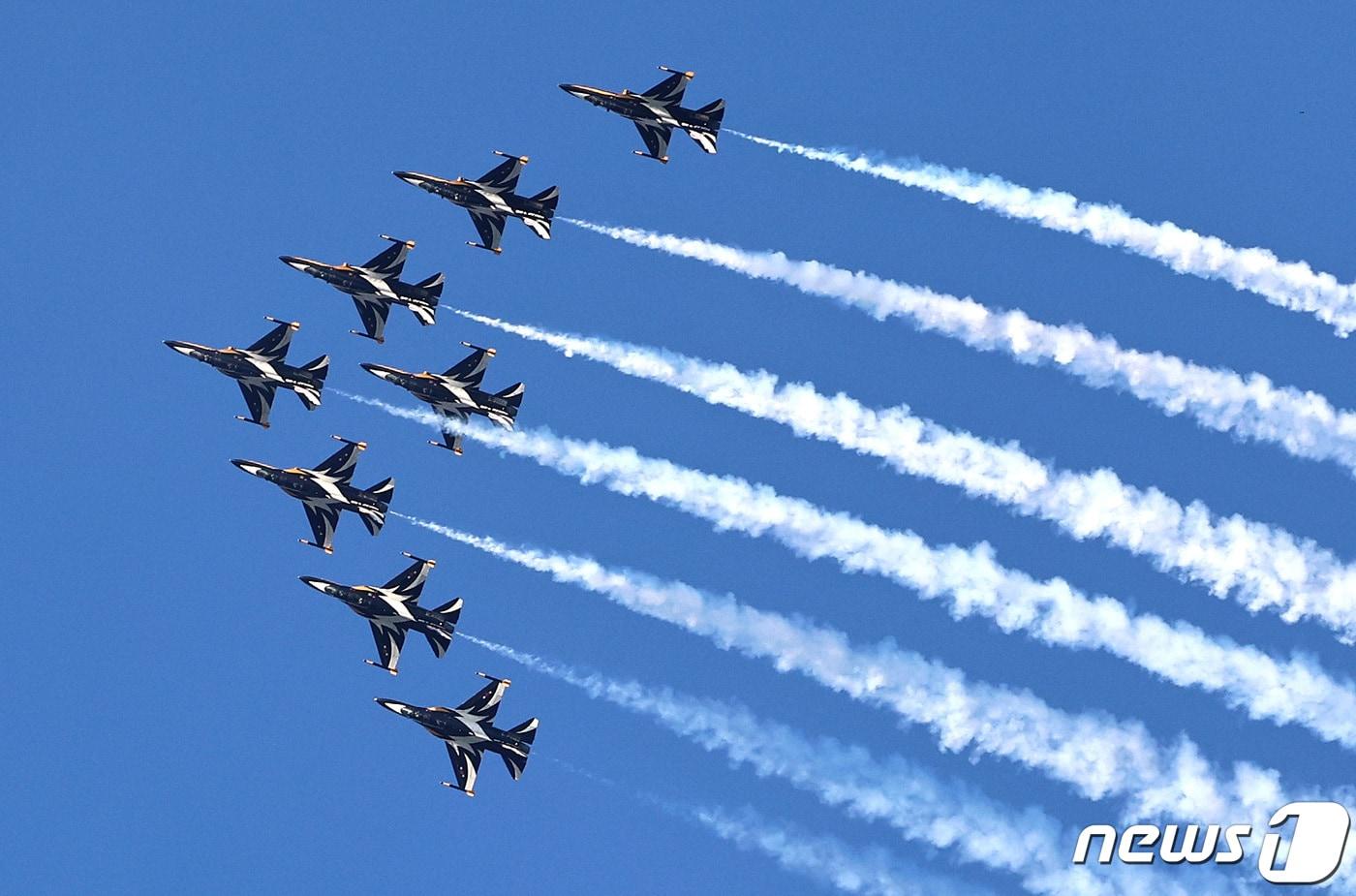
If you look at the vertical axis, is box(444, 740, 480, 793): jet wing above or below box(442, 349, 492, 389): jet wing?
below

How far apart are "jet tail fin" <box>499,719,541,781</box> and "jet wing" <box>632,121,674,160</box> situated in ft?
89.8

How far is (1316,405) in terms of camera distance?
10688 centimetres

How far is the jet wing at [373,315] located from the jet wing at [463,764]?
20.0 m

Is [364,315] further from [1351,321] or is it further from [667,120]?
[1351,321]

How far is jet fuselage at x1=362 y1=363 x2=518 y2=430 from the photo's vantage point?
114 metres

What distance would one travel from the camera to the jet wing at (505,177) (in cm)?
11575

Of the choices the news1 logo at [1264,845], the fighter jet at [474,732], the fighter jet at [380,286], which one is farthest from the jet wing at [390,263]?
the news1 logo at [1264,845]

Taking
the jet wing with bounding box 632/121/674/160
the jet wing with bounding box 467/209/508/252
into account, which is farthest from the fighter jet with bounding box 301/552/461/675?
the jet wing with bounding box 632/121/674/160

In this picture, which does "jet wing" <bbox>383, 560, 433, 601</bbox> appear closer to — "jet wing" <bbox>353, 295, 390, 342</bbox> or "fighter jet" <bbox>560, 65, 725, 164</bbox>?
"jet wing" <bbox>353, 295, 390, 342</bbox>

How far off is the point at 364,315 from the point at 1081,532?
36308mm

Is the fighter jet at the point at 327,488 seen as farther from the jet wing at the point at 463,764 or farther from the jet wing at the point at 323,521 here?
the jet wing at the point at 463,764

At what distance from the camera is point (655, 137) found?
11412cm

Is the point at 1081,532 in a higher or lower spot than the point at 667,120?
lower

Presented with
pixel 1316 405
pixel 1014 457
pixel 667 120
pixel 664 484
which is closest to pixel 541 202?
pixel 667 120
